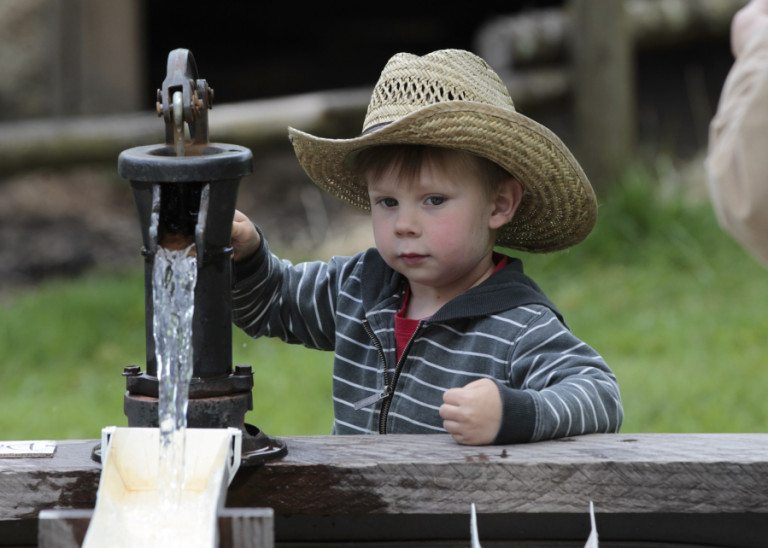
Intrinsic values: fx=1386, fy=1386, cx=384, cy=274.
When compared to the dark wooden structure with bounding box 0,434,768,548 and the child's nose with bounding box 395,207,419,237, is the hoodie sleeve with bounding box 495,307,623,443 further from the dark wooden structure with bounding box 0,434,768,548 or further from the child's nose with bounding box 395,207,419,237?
the child's nose with bounding box 395,207,419,237

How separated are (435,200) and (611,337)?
2.81 meters

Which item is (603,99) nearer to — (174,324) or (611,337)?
(611,337)

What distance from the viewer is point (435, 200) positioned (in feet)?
8.18

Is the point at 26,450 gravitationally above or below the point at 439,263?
below

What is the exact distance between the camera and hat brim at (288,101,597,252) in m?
2.38

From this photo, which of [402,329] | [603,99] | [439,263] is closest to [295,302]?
[402,329]

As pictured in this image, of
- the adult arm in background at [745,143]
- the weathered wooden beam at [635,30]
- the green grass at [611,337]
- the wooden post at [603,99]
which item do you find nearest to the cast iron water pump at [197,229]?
the adult arm in background at [745,143]

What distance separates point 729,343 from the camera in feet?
16.8

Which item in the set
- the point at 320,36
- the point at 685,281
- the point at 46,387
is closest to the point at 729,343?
the point at 685,281

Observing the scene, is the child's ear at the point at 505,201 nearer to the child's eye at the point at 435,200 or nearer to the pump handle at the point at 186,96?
the child's eye at the point at 435,200

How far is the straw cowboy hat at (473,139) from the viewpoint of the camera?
2.38 meters

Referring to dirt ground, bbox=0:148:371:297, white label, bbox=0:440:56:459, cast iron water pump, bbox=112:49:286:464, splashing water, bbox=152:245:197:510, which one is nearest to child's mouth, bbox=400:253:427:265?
cast iron water pump, bbox=112:49:286:464

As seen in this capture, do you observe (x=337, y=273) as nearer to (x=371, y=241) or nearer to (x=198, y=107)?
(x=198, y=107)

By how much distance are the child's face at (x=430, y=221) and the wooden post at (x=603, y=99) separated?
383 centimetres
